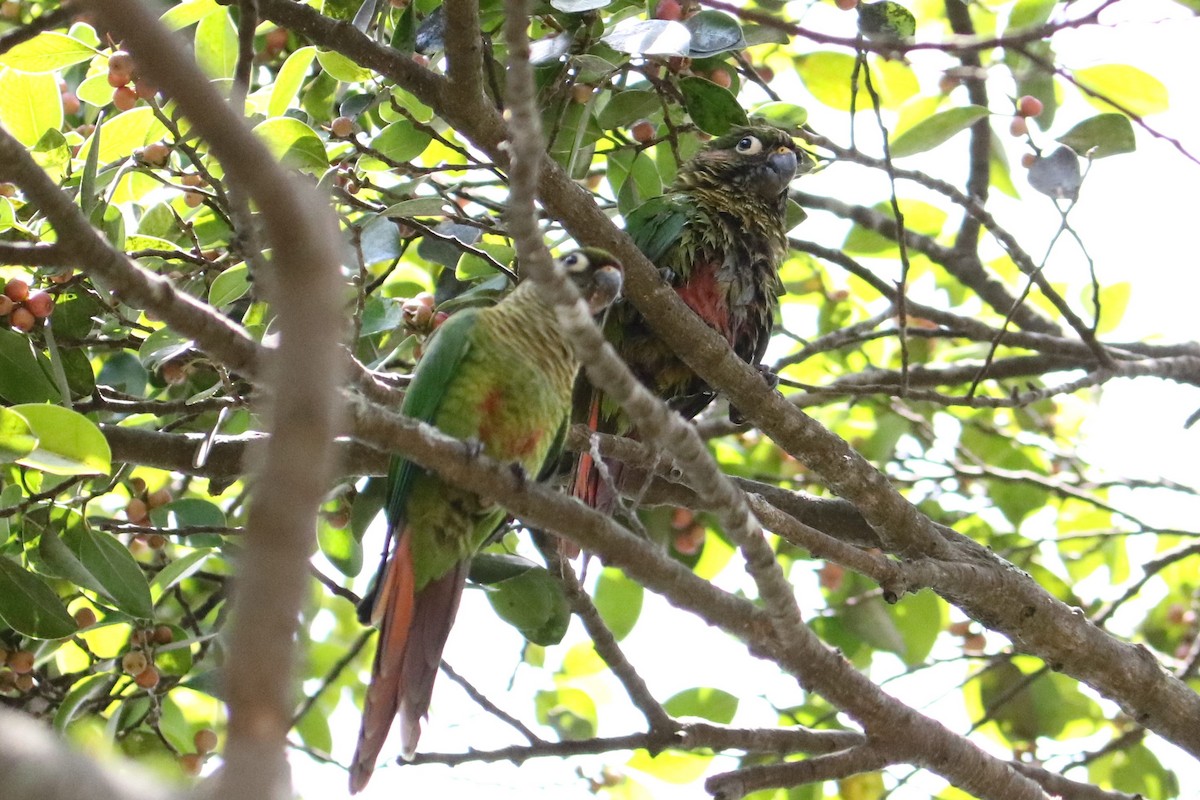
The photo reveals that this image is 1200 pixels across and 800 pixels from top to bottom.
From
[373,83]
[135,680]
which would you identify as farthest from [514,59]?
[135,680]

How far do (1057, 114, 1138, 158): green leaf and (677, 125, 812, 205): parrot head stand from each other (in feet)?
2.85

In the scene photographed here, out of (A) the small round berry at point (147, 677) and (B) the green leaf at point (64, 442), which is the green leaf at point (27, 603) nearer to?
(A) the small round berry at point (147, 677)

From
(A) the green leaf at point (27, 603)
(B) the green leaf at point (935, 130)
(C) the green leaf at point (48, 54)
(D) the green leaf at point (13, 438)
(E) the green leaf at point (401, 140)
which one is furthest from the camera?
(B) the green leaf at point (935, 130)

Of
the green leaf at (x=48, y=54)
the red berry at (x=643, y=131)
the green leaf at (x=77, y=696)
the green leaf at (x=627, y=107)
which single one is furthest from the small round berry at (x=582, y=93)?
the green leaf at (x=77, y=696)

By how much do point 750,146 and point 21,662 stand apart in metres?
2.67

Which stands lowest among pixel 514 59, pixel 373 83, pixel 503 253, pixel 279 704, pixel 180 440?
pixel 279 704

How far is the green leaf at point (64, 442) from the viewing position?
2242 mm

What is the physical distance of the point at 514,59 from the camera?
1.55 metres

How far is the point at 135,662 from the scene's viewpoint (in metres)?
2.95

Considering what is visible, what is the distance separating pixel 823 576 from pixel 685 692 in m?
0.78

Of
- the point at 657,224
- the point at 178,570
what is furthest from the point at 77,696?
the point at 657,224

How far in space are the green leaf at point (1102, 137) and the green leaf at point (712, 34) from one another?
110 centimetres

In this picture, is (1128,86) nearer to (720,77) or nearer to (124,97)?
(720,77)

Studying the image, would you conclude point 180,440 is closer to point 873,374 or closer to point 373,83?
point 373,83
